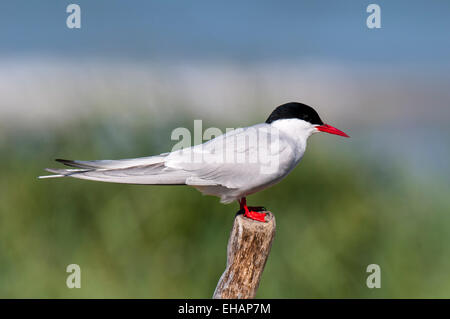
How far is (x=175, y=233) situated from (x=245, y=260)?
1.31 m

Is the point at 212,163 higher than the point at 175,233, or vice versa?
the point at 212,163

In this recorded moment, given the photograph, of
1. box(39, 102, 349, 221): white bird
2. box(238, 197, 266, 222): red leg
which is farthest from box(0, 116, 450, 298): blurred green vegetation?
box(39, 102, 349, 221): white bird

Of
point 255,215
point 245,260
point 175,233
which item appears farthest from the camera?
point 175,233

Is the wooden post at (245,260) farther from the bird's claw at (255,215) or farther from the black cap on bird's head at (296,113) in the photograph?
the black cap on bird's head at (296,113)

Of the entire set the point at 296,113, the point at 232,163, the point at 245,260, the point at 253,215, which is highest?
the point at 296,113

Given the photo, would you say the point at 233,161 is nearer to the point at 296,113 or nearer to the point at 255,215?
the point at 255,215

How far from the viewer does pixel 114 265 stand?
3490 mm

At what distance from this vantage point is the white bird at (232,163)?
2.29 meters

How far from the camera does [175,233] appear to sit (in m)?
3.56

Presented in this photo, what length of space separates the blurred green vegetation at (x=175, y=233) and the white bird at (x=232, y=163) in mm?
1066

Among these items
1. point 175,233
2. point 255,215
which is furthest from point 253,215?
point 175,233

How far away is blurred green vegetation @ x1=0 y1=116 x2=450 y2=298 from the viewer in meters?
3.46

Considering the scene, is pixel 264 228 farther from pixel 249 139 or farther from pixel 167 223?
pixel 167 223

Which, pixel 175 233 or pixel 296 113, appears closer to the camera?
pixel 296 113
